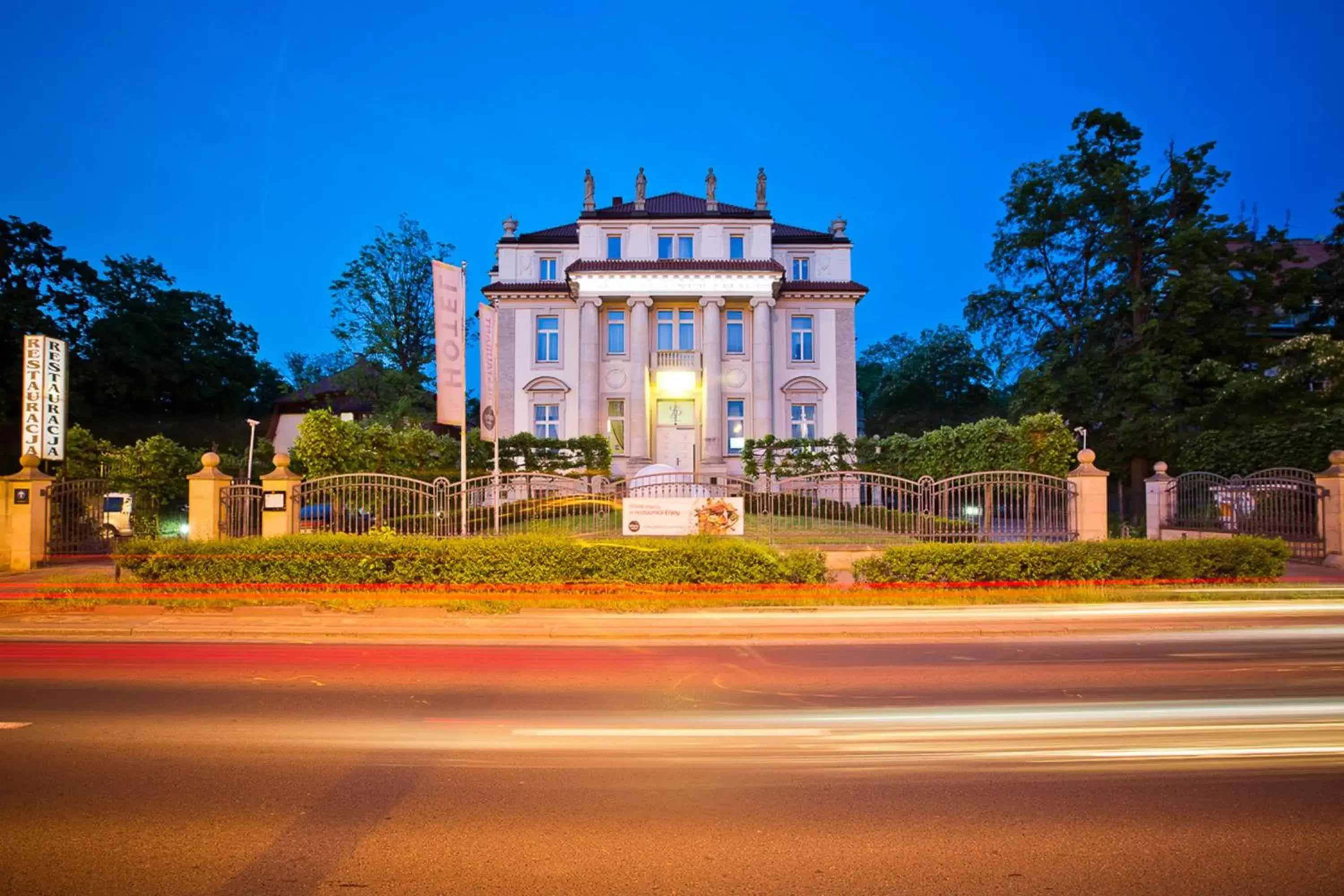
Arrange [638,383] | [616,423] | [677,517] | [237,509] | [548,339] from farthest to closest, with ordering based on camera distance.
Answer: [548,339] < [616,423] < [638,383] < [237,509] < [677,517]

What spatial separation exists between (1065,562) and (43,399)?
874 inches

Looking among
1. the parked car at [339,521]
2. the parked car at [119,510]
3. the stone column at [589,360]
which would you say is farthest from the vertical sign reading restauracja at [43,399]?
the stone column at [589,360]

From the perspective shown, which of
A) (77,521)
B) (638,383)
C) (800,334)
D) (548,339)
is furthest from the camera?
(800,334)

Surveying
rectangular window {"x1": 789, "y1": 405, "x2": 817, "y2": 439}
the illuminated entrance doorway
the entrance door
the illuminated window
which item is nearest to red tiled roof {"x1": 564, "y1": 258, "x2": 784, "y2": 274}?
the illuminated window

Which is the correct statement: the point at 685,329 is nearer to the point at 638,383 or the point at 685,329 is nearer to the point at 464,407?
the point at 638,383

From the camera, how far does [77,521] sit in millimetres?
19281

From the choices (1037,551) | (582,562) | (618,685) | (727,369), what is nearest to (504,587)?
(582,562)

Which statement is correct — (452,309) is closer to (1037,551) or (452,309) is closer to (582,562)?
(582,562)

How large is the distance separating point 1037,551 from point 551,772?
11.6 m

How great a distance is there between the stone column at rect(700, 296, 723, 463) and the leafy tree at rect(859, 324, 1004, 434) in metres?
24.8

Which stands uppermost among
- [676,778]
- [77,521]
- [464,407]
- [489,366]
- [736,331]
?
[736,331]

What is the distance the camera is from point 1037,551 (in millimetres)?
14383

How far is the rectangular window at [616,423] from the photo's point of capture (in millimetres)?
40750

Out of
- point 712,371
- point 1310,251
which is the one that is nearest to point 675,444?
point 712,371
